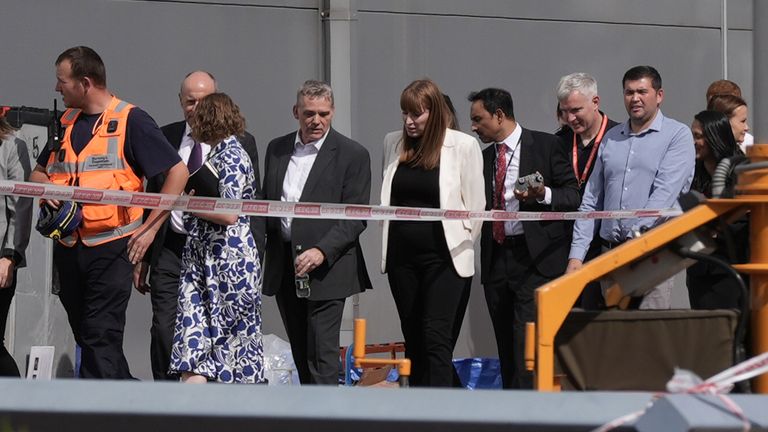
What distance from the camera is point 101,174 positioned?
6578 mm

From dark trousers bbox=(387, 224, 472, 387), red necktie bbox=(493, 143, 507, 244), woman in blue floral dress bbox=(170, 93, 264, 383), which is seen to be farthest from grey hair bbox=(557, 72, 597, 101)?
woman in blue floral dress bbox=(170, 93, 264, 383)

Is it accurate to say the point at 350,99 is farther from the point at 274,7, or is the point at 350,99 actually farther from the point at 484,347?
the point at 484,347

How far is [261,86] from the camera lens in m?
9.51

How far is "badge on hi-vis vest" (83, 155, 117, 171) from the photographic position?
659 cm

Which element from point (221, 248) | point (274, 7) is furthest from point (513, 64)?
point (221, 248)

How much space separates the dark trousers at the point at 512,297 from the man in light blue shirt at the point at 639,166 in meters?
0.26

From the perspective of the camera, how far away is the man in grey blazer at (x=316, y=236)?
710 cm

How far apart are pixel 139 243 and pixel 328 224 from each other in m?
1.14

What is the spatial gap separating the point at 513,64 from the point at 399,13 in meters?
0.98

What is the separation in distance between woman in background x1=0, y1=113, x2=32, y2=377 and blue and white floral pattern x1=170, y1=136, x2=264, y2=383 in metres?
0.95

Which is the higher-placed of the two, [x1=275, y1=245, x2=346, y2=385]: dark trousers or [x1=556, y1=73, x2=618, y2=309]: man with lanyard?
[x1=556, y1=73, x2=618, y2=309]: man with lanyard

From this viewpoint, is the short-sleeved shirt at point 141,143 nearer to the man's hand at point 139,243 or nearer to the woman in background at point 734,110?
the man's hand at point 139,243

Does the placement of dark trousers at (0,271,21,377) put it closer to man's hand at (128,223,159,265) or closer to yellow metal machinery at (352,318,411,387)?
man's hand at (128,223,159,265)

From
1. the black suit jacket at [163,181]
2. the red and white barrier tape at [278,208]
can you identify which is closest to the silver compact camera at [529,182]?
the red and white barrier tape at [278,208]
